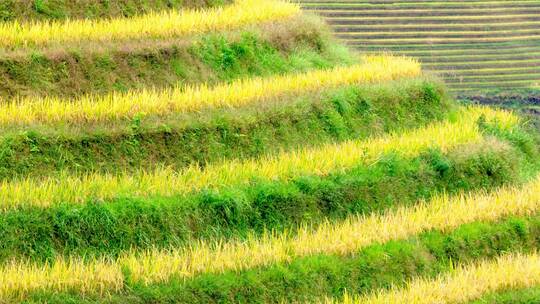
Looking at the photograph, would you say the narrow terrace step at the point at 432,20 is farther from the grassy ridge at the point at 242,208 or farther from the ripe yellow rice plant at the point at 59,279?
the ripe yellow rice plant at the point at 59,279

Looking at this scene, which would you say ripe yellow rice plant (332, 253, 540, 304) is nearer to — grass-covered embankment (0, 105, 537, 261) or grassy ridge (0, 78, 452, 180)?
grass-covered embankment (0, 105, 537, 261)

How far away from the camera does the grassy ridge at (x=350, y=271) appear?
12.7 meters

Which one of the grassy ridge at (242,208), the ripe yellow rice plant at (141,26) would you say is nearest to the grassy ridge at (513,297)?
the grassy ridge at (242,208)

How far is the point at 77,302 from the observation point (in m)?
12.2

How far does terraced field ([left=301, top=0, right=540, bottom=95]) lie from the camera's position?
1358 inches

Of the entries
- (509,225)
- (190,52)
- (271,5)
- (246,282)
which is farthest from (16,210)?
(271,5)

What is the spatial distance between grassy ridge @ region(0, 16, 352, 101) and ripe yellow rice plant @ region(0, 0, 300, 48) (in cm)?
22

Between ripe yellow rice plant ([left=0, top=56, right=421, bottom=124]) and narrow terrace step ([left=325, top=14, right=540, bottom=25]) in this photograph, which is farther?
narrow terrace step ([left=325, top=14, right=540, bottom=25])

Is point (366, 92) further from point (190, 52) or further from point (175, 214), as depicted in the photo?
point (175, 214)

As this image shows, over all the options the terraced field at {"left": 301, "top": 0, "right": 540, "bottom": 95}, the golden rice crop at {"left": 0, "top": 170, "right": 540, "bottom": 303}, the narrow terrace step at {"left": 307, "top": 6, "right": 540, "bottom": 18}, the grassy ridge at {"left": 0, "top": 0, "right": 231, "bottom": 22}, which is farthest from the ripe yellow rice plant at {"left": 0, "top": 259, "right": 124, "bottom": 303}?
the narrow terrace step at {"left": 307, "top": 6, "right": 540, "bottom": 18}

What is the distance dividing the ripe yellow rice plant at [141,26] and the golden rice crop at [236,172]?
223 centimetres

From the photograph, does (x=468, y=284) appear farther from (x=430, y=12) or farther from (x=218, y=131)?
(x=430, y=12)

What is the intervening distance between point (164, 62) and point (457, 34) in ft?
70.1

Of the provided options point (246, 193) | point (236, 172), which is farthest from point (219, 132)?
point (246, 193)
